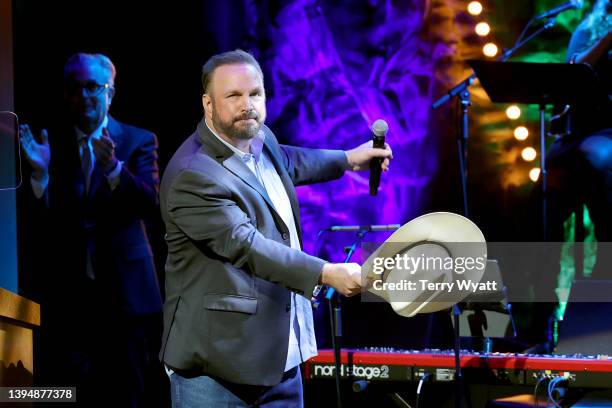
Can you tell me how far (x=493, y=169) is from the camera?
532 centimetres

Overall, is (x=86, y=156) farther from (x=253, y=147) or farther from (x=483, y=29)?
(x=253, y=147)

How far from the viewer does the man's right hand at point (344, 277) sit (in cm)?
214

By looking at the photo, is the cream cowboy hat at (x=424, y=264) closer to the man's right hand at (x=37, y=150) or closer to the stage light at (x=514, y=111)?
the stage light at (x=514, y=111)

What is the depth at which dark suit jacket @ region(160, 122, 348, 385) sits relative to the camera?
2289 millimetres

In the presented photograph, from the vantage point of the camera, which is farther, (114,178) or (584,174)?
(114,178)

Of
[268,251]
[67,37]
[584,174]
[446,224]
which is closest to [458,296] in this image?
[446,224]

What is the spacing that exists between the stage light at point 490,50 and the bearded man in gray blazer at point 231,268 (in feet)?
10.3

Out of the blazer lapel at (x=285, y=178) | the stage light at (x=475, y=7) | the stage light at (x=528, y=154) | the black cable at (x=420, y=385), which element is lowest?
the black cable at (x=420, y=385)

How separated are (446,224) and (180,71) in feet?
11.4

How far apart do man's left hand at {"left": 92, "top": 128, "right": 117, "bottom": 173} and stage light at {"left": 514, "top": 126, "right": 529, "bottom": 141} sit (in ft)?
8.25

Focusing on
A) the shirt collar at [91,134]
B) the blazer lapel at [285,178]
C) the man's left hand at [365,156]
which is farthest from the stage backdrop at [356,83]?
the blazer lapel at [285,178]

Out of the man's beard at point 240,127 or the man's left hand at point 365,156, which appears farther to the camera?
the man's left hand at point 365,156

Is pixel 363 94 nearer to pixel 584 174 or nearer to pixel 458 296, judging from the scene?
pixel 584 174

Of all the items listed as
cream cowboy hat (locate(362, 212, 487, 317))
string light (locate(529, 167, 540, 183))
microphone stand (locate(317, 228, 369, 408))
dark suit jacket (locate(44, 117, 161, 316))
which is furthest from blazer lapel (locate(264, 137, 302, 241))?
string light (locate(529, 167, 540, 183))
